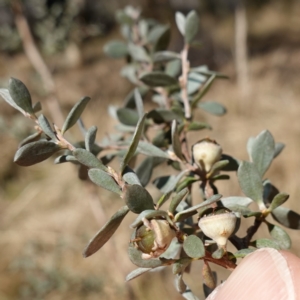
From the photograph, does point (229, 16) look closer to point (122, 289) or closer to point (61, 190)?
point (61, 190)

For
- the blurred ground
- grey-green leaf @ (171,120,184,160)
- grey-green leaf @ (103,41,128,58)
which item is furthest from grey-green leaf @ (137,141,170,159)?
the blurred ground

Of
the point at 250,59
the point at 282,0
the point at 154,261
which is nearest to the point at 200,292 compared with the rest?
the point at 154,261

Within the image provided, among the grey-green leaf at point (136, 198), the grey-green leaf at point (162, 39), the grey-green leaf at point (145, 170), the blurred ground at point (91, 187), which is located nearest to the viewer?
the grey-green leaf at point (136, 198)

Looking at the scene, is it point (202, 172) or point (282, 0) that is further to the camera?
point (282, 0)

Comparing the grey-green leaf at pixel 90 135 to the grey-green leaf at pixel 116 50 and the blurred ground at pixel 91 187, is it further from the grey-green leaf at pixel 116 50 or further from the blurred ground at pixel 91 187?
the blurred ground at pixel 91 187

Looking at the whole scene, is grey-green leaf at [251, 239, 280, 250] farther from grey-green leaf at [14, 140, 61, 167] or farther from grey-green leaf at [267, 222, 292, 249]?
grey-green leaf at [14, 140, 61, 167]

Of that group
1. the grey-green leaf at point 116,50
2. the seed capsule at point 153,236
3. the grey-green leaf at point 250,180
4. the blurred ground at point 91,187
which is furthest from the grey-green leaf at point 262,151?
the blurred ground at point 91,187

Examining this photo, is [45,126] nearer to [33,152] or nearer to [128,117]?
[33,152]
